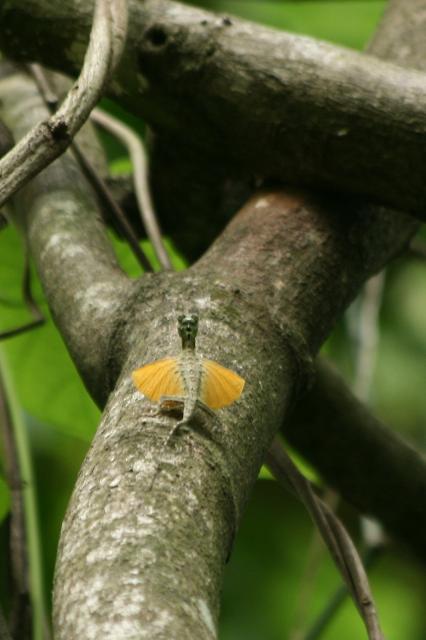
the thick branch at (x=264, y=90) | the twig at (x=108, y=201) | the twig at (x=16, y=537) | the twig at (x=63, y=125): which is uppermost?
the thick branch at (x=264, y=90)

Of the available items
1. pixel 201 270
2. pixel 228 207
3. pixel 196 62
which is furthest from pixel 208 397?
pixel 228 207

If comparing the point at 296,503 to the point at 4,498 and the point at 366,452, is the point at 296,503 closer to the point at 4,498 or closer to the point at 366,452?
the point at 366,452

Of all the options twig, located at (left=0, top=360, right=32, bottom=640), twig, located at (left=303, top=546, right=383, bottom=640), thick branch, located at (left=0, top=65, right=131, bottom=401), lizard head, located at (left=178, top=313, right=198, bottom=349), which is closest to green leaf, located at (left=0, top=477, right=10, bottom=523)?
twig, located at (left=0, top=360, right=32, bottom=640)

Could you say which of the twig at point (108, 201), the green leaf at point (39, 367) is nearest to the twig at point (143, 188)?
the twig at point (108, 201)

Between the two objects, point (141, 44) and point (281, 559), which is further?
point (281, 559)

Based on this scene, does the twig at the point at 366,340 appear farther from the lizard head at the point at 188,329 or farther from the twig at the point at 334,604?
the lizard head at the point at 188,329

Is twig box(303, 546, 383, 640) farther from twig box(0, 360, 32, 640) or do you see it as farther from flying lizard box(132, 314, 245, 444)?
flying lizard box(132, 314, 245, 444)

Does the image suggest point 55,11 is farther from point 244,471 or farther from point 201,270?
point 244,471
